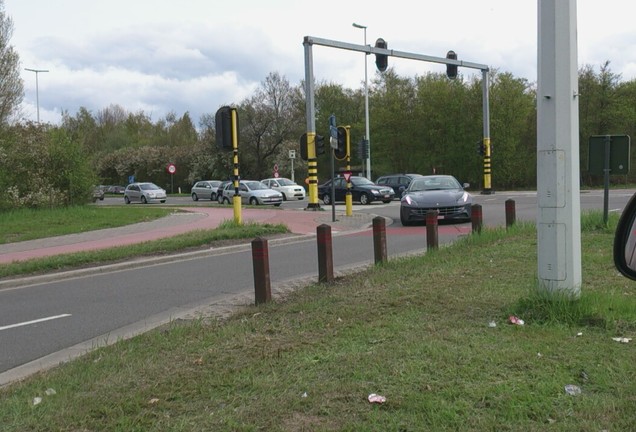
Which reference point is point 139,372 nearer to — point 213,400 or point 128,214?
point 213,400

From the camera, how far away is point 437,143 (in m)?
53.3

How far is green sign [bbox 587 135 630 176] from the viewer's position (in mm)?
12227

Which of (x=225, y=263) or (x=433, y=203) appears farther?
(x=433, y=203)

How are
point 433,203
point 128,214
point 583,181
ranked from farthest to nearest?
1. point 583,181
2. point 128,214
3. point 433,203

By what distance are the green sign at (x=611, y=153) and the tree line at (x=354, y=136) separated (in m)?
21.0

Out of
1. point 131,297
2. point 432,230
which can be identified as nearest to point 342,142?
point 432,230

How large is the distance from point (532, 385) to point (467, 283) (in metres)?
3.44

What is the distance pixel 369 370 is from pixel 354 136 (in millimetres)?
62157

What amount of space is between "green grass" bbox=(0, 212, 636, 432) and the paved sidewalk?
873cm

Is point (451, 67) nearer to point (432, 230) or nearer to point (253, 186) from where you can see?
point (253, 186)

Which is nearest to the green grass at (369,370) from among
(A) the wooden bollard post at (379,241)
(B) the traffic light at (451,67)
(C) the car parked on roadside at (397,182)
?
(A) the wooden bollard post at (379,241)

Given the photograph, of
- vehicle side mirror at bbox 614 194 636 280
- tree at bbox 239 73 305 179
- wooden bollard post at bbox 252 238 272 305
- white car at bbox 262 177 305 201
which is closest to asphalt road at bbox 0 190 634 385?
wooden bollard post at bbox 252 238 272 305

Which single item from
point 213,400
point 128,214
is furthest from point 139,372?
point 128,214

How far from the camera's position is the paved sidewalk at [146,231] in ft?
46.6
